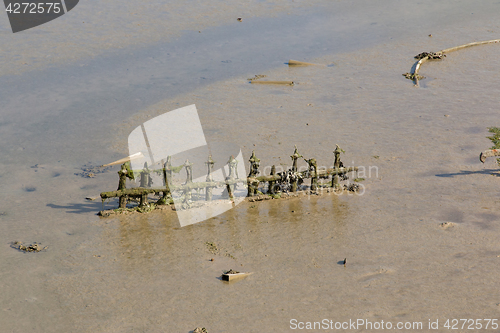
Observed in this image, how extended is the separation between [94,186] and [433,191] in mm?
9651

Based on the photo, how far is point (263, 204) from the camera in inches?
531

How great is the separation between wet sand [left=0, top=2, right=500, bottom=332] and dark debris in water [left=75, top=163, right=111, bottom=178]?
0.62 feet

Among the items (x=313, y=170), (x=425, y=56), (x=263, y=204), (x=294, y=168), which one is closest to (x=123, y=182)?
(x=263, y=204)

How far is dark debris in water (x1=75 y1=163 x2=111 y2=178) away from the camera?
1482 cm

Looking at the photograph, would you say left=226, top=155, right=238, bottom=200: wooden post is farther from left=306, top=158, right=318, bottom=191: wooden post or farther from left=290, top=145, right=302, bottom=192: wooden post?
left=306, top=158, right=318, bottom=191: wooden post

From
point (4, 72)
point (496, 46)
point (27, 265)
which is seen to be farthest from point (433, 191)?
point (4, 72)

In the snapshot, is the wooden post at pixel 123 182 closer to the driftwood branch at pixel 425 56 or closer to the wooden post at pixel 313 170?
the wooden post at pixel 313 170

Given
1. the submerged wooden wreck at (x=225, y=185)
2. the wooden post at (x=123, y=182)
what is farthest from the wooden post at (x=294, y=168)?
the wooden post at (x=123, y=182)

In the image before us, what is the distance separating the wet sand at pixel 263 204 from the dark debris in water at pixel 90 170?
0.62ft

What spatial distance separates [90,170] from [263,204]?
5.57 meters

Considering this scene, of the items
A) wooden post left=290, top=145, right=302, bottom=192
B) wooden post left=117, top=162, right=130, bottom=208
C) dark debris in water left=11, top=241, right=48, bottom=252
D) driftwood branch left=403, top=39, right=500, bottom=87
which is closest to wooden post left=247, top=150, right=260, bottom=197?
wooden post left=290, top=145, right=302, bottom=192

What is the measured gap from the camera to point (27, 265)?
10.8 meters

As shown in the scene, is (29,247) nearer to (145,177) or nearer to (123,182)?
(123,182)

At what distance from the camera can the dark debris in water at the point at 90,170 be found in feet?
48.6
